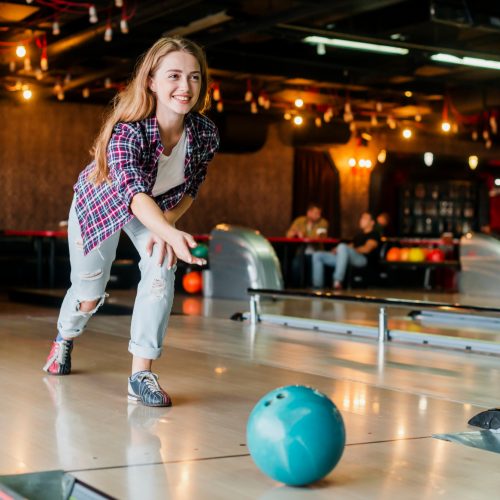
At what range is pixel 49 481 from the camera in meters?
2.35

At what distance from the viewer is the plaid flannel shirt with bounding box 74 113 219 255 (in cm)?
313

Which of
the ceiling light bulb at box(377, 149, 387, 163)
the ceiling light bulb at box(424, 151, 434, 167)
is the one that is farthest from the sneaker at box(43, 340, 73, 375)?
the ceiling light bulb at box(424, 151, 434, 167)

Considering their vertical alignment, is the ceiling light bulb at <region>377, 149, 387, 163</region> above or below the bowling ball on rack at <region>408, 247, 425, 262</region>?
above

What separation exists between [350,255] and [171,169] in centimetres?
862

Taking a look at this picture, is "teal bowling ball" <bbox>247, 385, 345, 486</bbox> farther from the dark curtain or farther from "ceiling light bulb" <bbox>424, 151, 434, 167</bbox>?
"ceiling light bulb" <bbox>424, 151, 434, 167</bbox>

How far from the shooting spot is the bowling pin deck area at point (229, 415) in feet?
7.72

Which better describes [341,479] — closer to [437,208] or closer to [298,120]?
[298,120]

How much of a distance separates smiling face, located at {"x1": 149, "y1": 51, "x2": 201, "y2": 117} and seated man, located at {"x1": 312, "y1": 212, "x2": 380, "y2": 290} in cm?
858

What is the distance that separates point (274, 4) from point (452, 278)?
656 cm

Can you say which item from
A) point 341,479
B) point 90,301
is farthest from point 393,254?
point 341,479

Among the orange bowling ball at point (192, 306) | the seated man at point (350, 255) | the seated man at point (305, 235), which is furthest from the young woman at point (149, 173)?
the seated man at point (305, 235)

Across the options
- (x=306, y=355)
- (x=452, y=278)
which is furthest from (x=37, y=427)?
(x=452, y=278)

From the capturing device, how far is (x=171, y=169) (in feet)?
11.1

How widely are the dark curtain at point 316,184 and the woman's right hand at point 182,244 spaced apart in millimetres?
14893
